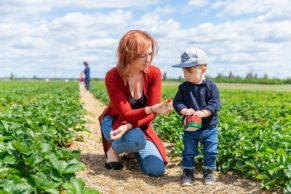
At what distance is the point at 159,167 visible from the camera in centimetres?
489

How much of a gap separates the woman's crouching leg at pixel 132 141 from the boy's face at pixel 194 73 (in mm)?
847

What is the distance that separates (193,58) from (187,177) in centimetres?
119

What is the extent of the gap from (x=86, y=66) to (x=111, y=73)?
59.4ft

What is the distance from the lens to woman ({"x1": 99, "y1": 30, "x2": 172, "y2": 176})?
185 inches

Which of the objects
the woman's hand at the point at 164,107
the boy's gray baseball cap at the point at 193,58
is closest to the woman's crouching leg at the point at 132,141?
the woman's hand at the point at 164,107

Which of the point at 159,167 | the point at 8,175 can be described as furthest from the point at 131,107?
the point at 8,175

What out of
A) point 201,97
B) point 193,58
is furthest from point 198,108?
point 193,58

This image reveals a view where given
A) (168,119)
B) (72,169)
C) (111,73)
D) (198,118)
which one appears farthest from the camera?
(168,119)

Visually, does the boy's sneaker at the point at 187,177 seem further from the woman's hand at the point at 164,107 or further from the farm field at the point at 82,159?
the woman's hand at the point at 164,107

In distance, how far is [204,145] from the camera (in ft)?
15.1

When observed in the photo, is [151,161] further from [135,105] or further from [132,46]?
[132,46]

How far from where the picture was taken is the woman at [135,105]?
471 cm

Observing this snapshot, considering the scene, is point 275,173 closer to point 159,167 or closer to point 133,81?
point 159,167

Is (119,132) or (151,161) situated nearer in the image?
(119,132)
